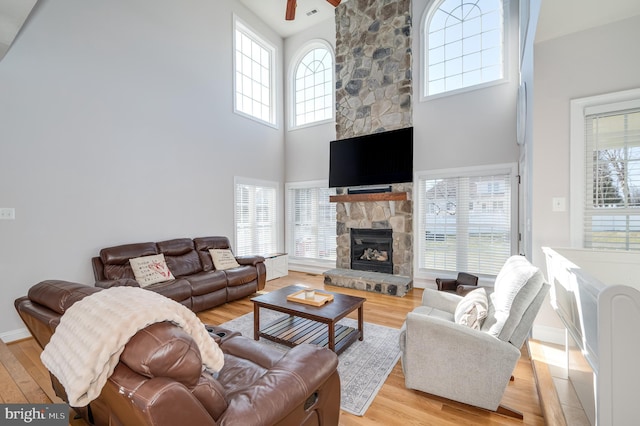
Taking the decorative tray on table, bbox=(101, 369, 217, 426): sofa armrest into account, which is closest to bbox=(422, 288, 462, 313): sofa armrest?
the decorative tray on table

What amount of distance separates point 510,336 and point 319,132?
508 centimetres

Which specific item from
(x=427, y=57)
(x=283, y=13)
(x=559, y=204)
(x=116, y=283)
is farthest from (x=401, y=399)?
(x=283, y=13)

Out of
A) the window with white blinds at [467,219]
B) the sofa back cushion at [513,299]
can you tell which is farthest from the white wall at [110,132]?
the sofa back cushion at [513,299]

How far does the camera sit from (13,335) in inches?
118

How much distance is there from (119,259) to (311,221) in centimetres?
360

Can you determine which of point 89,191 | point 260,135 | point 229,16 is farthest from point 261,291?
point 229,16

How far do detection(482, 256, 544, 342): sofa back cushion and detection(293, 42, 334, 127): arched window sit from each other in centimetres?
492

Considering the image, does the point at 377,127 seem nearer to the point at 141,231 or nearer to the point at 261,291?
the point at 261,291

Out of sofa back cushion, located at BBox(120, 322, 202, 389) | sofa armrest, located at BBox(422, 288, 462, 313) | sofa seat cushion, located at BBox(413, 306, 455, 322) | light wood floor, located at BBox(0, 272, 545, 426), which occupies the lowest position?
light wood floor, located at BBox(0, 272, 545, 426)

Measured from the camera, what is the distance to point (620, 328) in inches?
41.0

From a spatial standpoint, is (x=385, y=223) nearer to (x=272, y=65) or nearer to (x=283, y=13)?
(x=272, y=65)

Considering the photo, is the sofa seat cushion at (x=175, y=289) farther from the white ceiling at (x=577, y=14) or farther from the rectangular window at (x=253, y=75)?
the white ceiling at (x=577, y=14)

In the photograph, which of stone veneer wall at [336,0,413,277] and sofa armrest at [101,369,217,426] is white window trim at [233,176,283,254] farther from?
sofa armrest at [101,369,217,426]

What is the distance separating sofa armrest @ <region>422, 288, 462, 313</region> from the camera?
2.58 m
